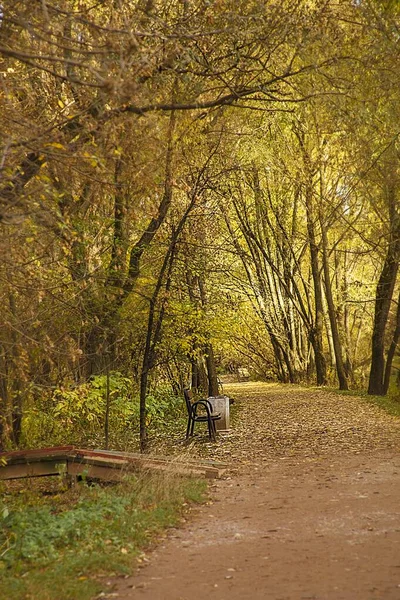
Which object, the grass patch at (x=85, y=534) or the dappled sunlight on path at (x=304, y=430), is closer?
the grass patch at (x=85, y=534)

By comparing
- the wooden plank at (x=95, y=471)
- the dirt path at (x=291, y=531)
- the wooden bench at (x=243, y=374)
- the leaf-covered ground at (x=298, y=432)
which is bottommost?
the dirt path at (x=291, y=531)

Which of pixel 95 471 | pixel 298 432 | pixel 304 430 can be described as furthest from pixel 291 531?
pixel 304 430

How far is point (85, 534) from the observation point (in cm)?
750

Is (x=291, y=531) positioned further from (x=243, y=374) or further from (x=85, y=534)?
(x=243, y=374)

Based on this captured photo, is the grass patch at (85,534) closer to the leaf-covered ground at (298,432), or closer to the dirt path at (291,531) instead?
the dirt path at (291,531)

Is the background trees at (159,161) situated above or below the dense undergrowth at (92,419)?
above

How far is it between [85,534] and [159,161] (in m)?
5.90

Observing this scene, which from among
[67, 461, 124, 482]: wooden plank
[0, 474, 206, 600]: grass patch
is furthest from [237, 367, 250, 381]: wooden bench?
[0, 474, 206, 600]: grass patch

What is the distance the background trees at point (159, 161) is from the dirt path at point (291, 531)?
2514 millimetres

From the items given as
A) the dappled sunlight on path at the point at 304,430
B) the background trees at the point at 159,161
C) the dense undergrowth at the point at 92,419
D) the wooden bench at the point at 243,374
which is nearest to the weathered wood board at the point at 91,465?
the background trees at the point at 159,161

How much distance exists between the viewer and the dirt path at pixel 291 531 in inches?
237

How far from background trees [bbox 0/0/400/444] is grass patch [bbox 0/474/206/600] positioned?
1.73 meters

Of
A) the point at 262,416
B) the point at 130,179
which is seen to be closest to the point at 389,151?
the point at 262,416

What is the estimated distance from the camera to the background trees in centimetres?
783
